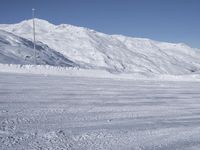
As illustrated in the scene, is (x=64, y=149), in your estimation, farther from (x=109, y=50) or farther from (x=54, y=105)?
(x=109, y=50)

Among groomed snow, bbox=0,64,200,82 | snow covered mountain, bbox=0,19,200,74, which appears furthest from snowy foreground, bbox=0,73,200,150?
snow covered mountain, bbox=0,19,200,74

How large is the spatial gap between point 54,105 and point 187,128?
4236 mm

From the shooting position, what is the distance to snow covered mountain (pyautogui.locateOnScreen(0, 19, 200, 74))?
107 meters

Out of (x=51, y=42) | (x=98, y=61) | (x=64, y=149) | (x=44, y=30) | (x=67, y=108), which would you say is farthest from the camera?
(x=44, y=30)

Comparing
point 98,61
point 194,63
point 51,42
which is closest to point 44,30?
point 51,42

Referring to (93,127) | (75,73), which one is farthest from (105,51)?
(93,127)

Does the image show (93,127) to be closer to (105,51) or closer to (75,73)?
(75,73)

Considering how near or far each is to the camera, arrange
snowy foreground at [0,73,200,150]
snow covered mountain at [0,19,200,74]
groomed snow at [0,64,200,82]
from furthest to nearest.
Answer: snow covered mountain at [0,19,200,74] → groomed snow at [0,64,200,82] → snowy foreground at [0,73,200,150]

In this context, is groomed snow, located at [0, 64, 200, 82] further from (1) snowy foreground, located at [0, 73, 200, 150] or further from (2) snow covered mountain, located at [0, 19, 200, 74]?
(2) snow covered mountain, located at [0, 19, 200, 74]

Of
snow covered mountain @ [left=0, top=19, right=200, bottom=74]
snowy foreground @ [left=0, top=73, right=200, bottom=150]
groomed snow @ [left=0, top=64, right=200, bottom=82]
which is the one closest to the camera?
snowy foreground @ [left=0, top=73, right=200, bottom=150]

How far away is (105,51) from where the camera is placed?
120 metres

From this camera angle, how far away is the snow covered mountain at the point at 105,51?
10694 centimetres

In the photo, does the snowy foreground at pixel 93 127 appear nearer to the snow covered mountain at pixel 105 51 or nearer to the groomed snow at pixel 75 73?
the groomed snow at pixel 75 73

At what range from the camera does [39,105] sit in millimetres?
9625
